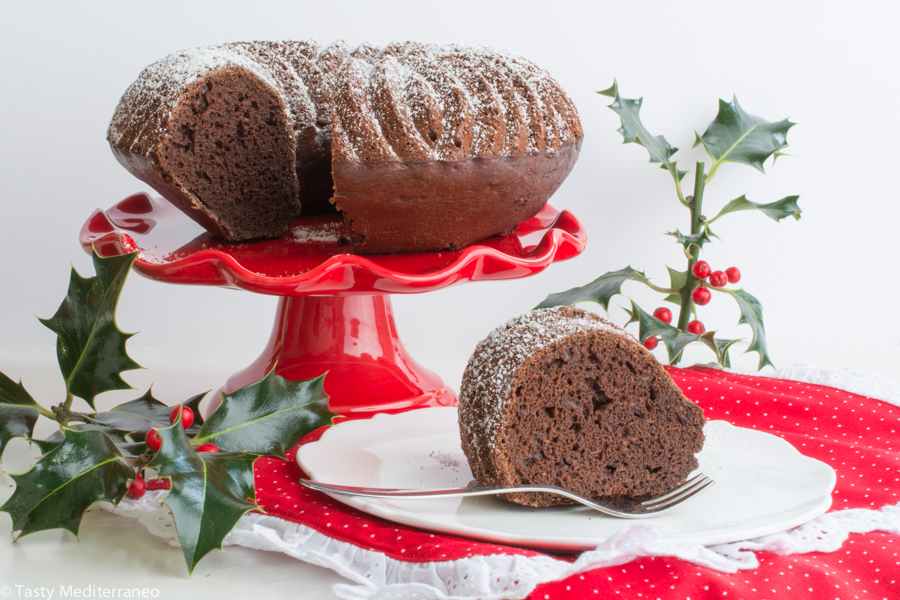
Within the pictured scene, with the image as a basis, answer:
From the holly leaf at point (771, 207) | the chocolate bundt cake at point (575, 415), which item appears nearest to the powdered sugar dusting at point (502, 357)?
the chocolate bundt cake at point (575, 415)

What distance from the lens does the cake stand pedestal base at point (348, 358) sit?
4.43ft

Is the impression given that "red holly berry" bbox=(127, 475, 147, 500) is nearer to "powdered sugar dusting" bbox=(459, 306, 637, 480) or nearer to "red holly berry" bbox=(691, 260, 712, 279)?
"powdered sugar dusting" bbox=(459, 306, 637, 480)

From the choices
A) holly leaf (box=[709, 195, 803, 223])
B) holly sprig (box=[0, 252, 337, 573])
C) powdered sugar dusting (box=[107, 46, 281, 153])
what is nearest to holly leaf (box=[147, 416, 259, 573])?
holly sprig (box=[0, 252, 337, 573])

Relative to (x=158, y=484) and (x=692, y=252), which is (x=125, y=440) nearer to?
(x=158, y=484)

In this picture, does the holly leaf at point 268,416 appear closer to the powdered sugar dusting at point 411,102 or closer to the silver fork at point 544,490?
the silver fork at point 544,490

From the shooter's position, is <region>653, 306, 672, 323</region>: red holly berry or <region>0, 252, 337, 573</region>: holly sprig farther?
<region>653, 306, 672, 323</region>: red holly berry

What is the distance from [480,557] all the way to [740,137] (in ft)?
3.82

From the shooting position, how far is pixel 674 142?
1.81m

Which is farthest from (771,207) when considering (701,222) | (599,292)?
(599,292)

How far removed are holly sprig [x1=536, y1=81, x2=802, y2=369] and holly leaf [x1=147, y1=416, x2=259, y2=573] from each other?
854mm

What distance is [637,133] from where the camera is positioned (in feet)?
5.41

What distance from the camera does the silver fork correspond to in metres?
0.90

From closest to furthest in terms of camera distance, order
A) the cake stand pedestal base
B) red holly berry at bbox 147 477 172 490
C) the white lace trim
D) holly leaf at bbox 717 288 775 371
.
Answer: the white lace trim
red holly berry at bbox 147 477 172 490
the cake stand pedestal base
holly leaf at bbox 717 288 775 371

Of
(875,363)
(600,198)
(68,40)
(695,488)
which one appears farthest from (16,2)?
(875,363)
